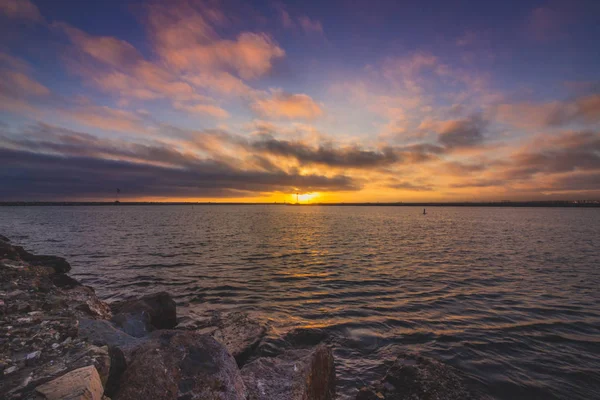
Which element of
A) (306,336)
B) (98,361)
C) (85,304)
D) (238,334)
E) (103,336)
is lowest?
(306,336)

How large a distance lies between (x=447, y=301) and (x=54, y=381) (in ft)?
54.6

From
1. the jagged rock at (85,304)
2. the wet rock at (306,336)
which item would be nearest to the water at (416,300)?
the wet rock at (306,336)

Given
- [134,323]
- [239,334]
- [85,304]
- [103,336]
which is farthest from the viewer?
[85,304]

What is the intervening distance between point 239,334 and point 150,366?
17.4 ft

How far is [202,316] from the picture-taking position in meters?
13.5

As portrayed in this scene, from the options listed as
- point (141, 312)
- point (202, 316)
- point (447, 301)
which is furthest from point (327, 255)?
point (141, 312)

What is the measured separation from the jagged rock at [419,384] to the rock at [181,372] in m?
3.64

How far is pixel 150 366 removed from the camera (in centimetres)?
548

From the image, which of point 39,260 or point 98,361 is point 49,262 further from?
point 98,361

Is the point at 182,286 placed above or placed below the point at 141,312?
below

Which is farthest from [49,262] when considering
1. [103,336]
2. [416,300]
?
[416,300]

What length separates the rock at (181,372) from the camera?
5.17 m

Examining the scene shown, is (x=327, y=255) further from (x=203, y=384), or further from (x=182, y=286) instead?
(x=203, y=384)

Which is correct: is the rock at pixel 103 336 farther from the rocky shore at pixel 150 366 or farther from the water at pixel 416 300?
the water at pixel 416 300
